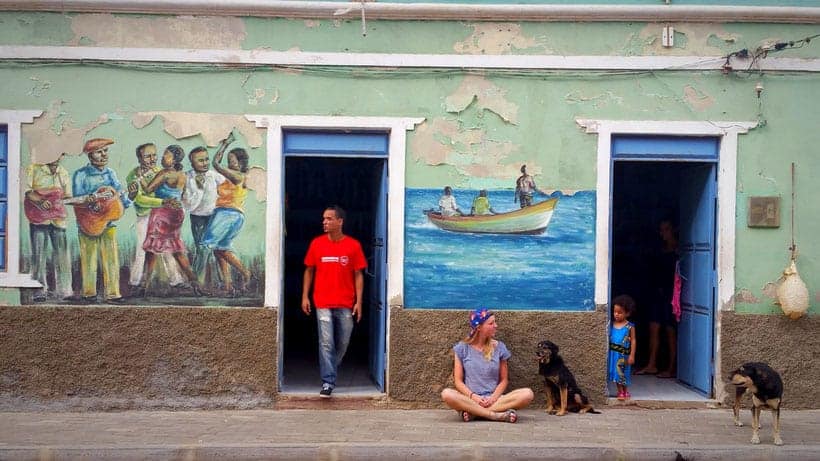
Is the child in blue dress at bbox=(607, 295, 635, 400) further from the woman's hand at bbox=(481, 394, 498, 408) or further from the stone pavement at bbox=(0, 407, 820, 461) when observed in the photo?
the woman's hand at bbox=(481, 394, 498, 408)

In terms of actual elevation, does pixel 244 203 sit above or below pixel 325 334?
above

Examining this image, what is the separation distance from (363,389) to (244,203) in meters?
2.25

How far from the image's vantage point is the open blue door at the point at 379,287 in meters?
10.2

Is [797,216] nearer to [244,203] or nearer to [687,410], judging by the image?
[687,410]

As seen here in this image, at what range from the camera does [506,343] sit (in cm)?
1004

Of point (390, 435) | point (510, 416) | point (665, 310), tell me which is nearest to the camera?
point (390, 435)

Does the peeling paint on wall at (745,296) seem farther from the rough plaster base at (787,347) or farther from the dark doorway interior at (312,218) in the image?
the dark doorway interior at (312,218)

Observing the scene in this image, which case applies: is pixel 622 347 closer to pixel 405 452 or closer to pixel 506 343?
pixel 506 343

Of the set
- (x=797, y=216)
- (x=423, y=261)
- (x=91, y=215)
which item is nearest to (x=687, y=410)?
(x=797, y=216)

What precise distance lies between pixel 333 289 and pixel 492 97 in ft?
8.06

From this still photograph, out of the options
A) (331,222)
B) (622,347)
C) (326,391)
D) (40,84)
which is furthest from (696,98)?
(40,84)

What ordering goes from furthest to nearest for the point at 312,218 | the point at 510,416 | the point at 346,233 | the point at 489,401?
the point at 312,218
the point at 346,233
the point at 489,401
the point at 510,416

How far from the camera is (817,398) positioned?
33.1 ft

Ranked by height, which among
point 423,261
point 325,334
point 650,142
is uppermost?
point 650,142
